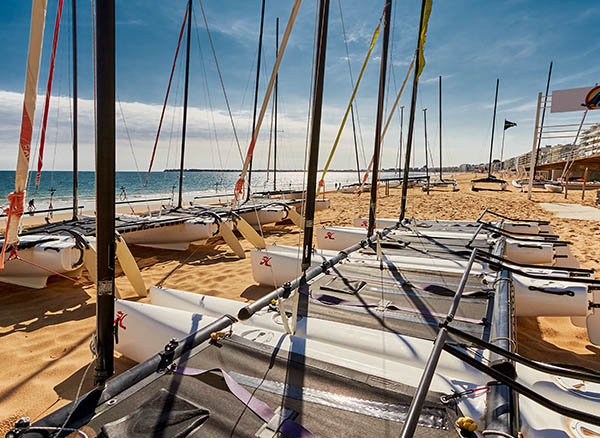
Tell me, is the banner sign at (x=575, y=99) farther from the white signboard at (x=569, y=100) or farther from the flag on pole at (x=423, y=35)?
the flag on pole at (x=423, y=35)

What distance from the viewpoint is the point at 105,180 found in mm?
1749

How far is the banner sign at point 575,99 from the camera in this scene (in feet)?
43.2

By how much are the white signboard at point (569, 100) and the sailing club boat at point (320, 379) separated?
1541cm

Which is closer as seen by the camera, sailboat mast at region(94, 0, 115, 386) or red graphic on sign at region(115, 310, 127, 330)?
sailboat mast at region(94, 0, 115, 386)

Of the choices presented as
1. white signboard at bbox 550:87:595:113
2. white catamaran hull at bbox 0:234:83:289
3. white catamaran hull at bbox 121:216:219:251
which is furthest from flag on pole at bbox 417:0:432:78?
white signboard at bbox 550:87:595:113

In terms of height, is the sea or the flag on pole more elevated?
the flag on pole

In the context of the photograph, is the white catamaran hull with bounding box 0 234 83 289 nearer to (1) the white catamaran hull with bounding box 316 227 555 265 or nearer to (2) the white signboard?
(1) the white catamaran hull with bounding box 316 227 555 265

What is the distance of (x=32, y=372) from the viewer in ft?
9.71

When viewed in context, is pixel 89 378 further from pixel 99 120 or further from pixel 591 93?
pixel 591 93

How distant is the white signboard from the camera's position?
13.4 meters

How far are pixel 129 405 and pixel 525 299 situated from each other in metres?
3.95

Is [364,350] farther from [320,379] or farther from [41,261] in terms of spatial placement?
[41,261]

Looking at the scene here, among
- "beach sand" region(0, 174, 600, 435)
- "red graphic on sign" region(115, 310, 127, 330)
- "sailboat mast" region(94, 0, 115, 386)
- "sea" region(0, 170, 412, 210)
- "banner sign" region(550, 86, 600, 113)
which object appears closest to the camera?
"sailboat mast" region(94, 0, 115, 386)

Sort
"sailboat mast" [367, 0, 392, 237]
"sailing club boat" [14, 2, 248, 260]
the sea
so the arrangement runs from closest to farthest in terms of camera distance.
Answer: "sailboat mast" [367, 0, 392, 237], "sailing club boat" [14, 2, 248, 260], the sea
